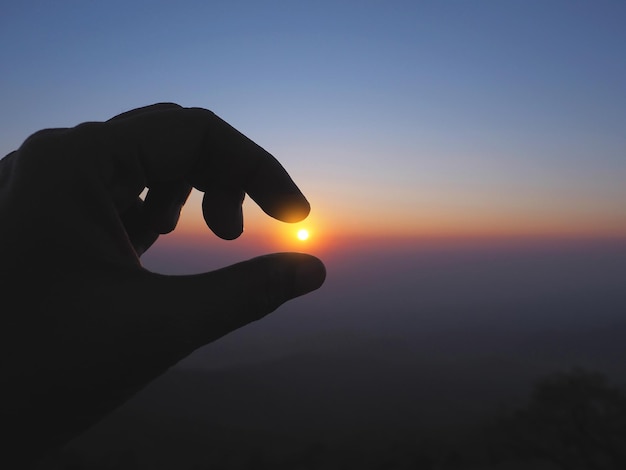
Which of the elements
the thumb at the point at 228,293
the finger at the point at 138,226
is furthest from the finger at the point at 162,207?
the thumb at the point at 228,293

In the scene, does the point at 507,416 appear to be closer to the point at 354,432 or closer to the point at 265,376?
the point at 354,432

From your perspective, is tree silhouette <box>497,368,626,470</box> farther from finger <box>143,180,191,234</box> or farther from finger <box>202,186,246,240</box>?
finger <box>143,180,191,234</box>

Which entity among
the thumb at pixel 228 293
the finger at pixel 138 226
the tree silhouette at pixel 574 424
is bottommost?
the tree silhouette at pixel 574 424

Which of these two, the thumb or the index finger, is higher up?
the index finger

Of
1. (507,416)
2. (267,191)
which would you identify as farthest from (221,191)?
(507,416)

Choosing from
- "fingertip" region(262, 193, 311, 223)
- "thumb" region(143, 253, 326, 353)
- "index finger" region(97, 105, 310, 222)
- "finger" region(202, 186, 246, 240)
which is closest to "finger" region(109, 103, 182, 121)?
"index finger" region(97, 105, 310, 222)

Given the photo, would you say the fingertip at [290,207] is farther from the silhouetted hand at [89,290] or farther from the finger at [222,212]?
the silhouetted hand at [89,290]

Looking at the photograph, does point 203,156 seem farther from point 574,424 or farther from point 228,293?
point 574,424
